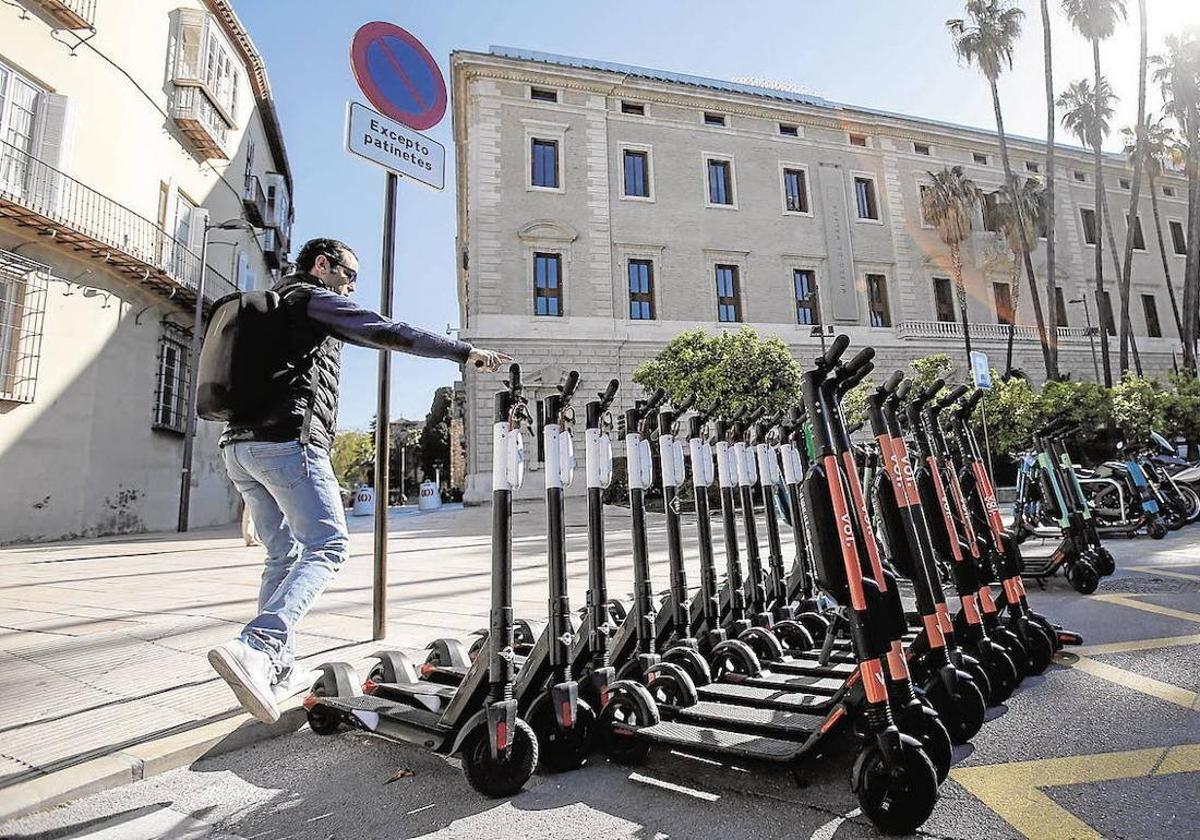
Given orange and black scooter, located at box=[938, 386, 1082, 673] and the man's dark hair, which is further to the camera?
orange and black scooter, located at box=[938, 386, 1082, 673]

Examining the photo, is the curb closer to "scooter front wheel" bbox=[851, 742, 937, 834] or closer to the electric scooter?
the electric scooter

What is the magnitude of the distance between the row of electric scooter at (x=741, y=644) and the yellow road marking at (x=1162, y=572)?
11.8 ft

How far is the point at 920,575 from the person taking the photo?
7.47ft

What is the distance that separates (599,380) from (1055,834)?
21.8 m

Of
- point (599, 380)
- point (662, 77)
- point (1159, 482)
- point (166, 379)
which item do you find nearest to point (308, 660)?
point (1159, 482)

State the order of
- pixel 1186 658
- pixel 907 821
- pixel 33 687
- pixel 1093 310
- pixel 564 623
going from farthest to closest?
pixel 1093 310, pixel 1186 658, pixel 33 687, pixel 564 623, pixel 907 821

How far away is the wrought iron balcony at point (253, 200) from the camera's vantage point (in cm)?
1970

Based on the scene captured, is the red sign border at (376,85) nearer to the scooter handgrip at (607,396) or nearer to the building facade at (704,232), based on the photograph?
the scooter handgrip at (607,396)

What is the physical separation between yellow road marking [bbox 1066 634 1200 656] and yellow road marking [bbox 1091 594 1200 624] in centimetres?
60

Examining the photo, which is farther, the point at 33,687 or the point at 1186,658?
the point at 1186,658

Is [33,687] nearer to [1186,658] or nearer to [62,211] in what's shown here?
[1186,658]

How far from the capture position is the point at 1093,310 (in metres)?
31.3

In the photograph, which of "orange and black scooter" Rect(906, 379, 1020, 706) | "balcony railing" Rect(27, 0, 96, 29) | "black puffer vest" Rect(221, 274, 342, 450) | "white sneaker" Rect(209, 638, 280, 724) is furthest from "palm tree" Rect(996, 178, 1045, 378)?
"balcony railing" Rect(27, 0, 96, 29)

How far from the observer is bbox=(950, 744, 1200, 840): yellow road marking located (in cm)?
173
